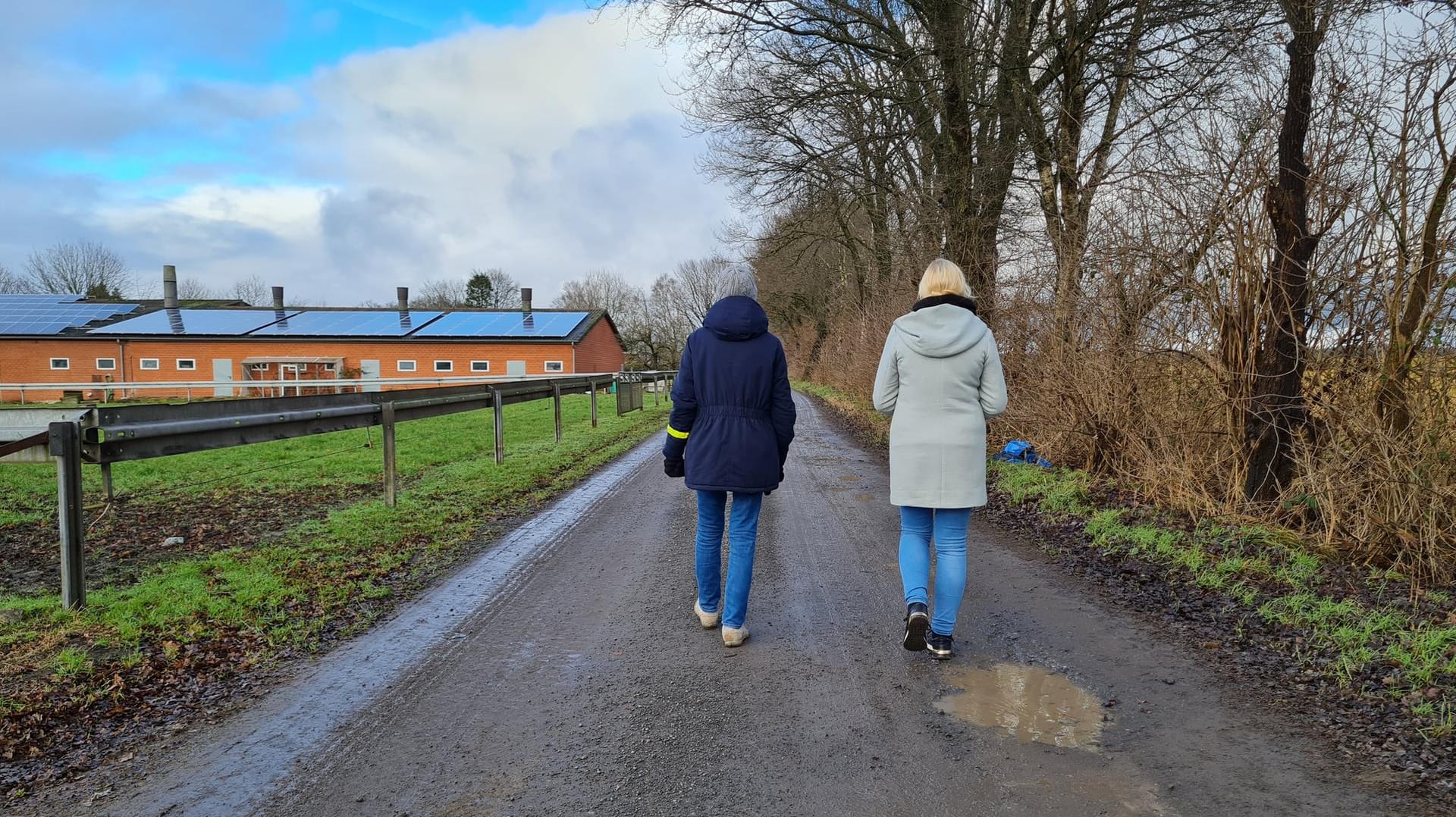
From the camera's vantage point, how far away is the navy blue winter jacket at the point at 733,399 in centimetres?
404

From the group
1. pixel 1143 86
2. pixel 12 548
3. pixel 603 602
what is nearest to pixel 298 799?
pixel 603 602

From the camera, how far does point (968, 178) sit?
13.3 metres

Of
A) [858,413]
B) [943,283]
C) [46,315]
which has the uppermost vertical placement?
[46,315]

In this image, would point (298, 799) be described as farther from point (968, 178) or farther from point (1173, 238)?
point (968, 178)

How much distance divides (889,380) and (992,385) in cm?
50

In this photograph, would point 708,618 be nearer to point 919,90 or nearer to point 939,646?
point 939,646

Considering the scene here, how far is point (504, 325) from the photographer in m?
45.8

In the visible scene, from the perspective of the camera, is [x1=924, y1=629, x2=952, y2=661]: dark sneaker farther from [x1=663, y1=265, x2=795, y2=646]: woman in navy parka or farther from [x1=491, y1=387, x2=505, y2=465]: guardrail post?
[x1=491, y1=387, x2=505, y2=465]: guardrail post

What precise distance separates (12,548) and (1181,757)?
7852mm

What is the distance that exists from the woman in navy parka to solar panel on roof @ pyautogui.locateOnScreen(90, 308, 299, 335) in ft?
159

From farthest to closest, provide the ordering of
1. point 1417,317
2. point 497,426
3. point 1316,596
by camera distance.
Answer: point 497,426 → point 1417,317 → point 1316,596

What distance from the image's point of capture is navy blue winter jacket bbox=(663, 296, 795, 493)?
4.04 meters

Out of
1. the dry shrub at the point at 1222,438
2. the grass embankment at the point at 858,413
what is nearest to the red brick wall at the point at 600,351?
the grass embankment at the point at 858,413

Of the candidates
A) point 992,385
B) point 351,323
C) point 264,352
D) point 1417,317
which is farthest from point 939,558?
point 264,352
